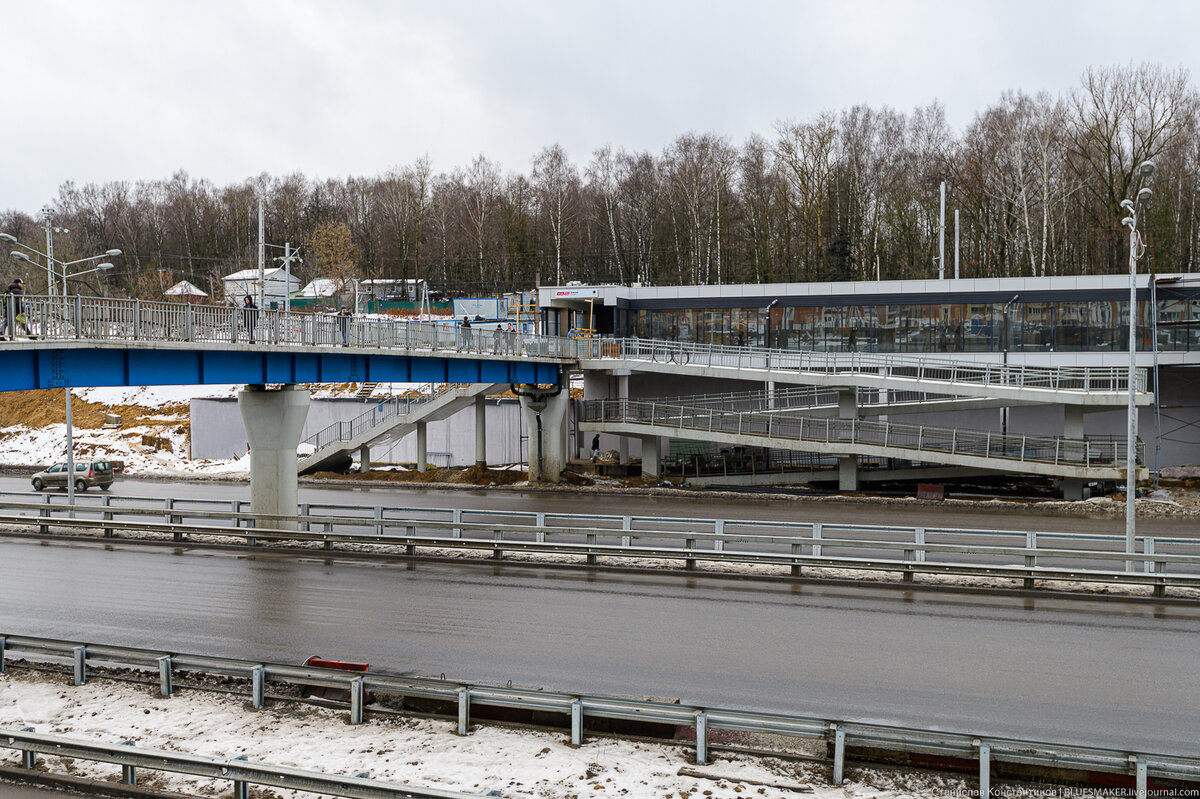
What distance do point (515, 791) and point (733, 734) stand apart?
3.21 metres

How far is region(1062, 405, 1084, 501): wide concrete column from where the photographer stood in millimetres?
35750

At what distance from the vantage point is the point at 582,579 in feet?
67.7

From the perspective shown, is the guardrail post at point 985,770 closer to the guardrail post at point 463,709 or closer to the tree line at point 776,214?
the guardrail post at point 463,709

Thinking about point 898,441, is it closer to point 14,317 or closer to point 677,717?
point 677,717

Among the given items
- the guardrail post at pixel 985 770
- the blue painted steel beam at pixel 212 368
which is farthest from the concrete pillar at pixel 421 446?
the guardrail post at pixel 985 770

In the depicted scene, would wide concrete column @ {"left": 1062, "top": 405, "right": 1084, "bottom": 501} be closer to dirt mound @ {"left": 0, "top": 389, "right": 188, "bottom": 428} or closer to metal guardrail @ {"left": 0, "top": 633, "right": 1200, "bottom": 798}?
metal guardrail @ {"left": 0, "top": 633, "right": 1200, "bottom": 798}

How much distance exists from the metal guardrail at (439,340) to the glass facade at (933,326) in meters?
1.31

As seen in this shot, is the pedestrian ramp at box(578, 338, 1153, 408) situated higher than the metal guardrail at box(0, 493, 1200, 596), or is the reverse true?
the pedestrian ramp at box(578, 338, 1153, 408)

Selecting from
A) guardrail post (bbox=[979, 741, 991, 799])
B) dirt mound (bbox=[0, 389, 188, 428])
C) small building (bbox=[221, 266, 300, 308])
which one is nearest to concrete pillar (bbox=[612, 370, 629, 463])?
dirt mound (bbox=[0, 389, 188, 428])

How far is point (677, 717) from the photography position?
11508 millimetres

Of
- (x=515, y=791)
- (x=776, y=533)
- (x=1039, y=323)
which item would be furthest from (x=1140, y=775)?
(x=1039, y=323)

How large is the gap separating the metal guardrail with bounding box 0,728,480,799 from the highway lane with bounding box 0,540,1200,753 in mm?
4205

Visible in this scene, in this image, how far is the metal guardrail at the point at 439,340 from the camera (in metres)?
21.3

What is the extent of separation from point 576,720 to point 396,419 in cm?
3421
